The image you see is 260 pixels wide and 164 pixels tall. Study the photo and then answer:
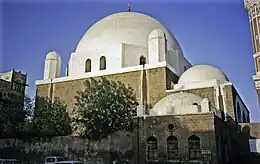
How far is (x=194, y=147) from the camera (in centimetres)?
1460

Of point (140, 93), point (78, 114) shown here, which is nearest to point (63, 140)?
point (78, 114)

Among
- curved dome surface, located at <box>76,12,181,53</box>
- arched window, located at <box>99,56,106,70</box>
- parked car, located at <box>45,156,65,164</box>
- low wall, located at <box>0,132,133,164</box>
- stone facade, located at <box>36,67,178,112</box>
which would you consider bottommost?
parked car, located at <box>45,156,65,164</box>

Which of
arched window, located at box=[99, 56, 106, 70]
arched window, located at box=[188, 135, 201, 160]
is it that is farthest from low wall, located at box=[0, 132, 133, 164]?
arched window, located at box=[99, 56, 106, 70]

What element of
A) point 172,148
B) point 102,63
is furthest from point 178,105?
point 102,63

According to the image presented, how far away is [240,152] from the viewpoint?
736 inches

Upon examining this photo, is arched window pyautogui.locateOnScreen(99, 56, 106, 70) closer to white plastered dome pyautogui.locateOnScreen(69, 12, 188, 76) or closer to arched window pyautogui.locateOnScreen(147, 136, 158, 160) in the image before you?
white plastered dome pyautogui.locateOnScreen(69, 12, 188, 76)

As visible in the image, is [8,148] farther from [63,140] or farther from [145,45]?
[145,45]

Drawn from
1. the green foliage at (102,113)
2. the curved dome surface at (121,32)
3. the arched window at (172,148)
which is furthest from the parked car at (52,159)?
the curved dome surface at (121,32)

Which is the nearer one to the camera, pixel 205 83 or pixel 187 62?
pixel 205 83

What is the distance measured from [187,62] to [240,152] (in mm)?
10819

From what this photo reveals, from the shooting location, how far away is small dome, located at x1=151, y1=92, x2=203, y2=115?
1562 centimetres

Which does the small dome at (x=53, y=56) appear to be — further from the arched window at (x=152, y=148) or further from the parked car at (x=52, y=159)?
the arched window at (x=152, y=148)

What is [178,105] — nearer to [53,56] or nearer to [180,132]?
[180,132]

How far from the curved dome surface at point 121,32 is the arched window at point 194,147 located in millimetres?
11876
